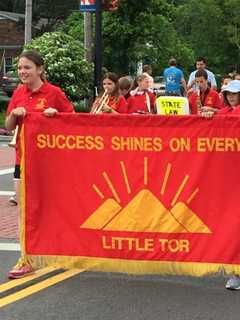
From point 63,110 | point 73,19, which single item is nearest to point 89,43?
point 73,19

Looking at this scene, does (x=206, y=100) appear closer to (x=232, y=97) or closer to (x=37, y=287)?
(x=232, y=97)

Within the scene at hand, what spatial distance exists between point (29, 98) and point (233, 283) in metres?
2.32

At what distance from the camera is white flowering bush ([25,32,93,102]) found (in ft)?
66.2

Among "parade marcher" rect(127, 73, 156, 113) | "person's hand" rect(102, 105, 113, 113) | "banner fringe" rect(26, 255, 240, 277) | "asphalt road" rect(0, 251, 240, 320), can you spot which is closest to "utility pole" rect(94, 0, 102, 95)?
"parade marcher" rect(127, 73, 156, 113)

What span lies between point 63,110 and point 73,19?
3158cm

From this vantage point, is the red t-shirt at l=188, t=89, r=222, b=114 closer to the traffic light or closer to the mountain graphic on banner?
the mountain graphic on banner

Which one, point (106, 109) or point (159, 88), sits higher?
point (106, 109)

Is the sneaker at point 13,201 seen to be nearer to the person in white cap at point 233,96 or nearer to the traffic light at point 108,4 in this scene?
the person in white cap at point 233,96

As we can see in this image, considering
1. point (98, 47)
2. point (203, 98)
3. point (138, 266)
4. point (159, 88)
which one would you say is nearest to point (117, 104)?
point (203, 98)

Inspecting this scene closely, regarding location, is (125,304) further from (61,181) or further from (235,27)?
(235,27)

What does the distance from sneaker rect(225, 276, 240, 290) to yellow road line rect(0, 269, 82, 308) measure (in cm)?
135

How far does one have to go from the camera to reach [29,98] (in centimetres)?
641

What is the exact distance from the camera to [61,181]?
236 inches

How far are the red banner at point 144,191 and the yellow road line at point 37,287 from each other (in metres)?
0.27
